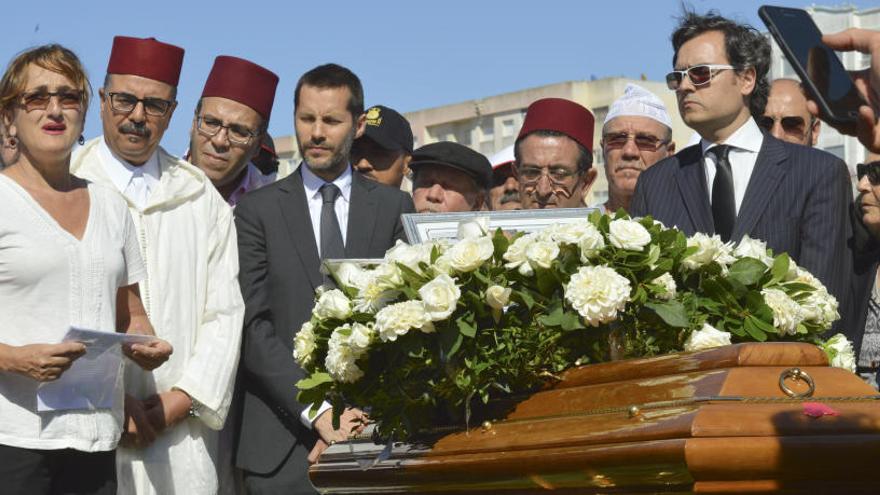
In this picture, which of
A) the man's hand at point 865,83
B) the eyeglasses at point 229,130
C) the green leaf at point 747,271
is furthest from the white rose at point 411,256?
the eyeglasses at point 229,130

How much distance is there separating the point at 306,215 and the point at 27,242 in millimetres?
1697

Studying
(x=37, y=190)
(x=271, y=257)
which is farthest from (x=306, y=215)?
(x=37, y=190)

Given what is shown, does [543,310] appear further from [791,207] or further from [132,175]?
[132,175]

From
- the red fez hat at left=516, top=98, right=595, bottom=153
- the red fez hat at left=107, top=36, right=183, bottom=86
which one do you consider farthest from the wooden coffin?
the red fez hat at left=516, top=98, right=595, bottom=153

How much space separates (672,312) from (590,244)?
301 millimetres

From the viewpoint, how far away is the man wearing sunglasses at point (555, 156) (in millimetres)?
7574

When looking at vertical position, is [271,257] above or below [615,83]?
below

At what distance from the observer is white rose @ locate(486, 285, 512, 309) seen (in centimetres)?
422

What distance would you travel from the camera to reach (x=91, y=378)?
5.59m

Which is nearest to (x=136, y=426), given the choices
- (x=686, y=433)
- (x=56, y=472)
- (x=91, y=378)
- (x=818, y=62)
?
(x=91, y=378)

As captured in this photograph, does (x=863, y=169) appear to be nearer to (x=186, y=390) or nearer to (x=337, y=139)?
(x=337, y=139)

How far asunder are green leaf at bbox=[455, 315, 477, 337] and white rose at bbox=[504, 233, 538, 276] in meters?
0.21

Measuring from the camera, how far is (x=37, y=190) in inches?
225

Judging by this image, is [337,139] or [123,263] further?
[337,139]
